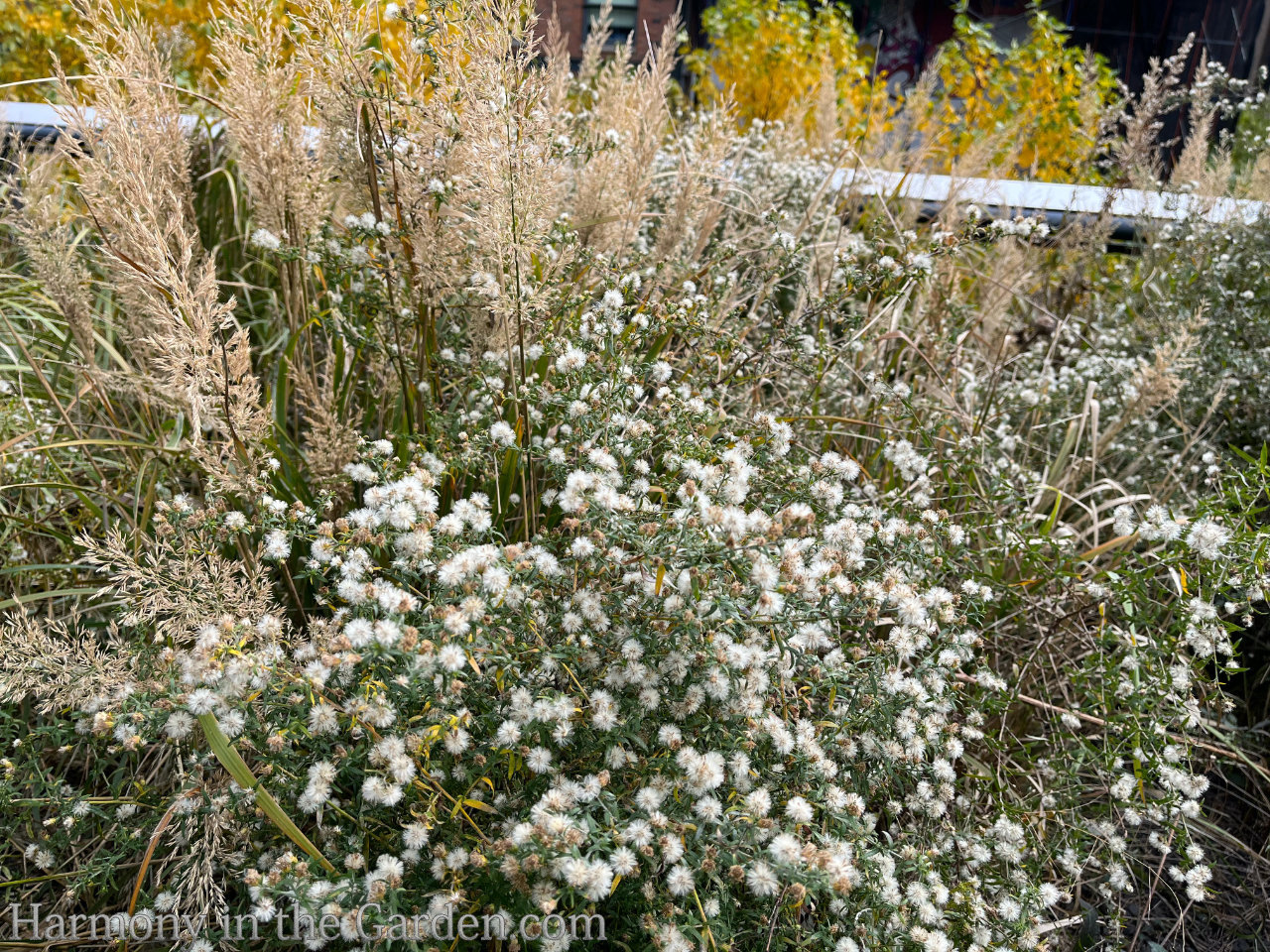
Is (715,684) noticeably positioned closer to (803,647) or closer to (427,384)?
(803,647)

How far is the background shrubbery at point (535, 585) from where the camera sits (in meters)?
1.27

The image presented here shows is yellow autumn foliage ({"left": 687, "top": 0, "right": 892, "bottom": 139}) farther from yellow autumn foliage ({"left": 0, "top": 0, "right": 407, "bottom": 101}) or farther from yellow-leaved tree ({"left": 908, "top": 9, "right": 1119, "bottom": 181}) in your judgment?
yellow autumn foliage ({"left": 0, "top": 0, "right": 407, "bottom": 101})

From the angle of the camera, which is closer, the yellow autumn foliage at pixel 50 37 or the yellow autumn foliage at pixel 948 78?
the yellow autumn foliage at pixel 50 37

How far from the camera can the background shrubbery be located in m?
1.27

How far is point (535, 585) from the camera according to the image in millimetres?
1494

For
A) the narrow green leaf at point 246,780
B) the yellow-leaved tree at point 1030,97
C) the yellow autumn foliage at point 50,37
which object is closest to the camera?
the narrow green leaf at point 246,780

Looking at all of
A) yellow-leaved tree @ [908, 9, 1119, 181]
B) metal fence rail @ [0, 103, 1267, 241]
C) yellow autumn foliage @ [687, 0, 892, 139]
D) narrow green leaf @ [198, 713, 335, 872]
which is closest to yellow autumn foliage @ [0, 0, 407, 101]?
metal fence rail @ [0, 103, 1267, 241]

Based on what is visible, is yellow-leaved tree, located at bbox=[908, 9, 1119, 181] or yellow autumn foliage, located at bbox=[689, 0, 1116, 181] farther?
yellow autumn foliage, located at bbox=[689, 0, 1116, 181]

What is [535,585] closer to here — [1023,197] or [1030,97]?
[1023,197]

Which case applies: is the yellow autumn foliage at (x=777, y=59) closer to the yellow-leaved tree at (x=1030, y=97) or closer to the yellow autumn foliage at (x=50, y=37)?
the yellow-leaved tree at (x=1030, y=97)

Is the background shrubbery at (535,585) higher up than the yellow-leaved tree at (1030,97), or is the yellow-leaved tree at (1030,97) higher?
the yellow-leaved tree at (1030,97)

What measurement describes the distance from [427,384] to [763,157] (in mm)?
2353

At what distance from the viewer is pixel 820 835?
1.26 meters

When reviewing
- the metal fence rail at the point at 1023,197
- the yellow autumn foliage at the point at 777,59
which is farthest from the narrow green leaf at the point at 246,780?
the yellow autumn foliage at the point at 777,59
